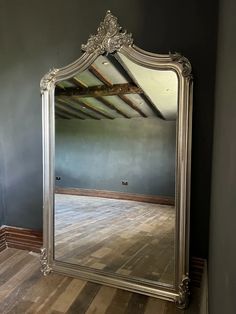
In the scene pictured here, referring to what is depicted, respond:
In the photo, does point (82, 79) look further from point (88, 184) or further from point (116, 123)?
point (88, 184)

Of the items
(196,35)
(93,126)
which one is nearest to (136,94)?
(93,126)

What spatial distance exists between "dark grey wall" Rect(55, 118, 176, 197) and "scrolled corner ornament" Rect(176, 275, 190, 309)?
1.84 ft

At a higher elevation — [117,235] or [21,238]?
[117,235]

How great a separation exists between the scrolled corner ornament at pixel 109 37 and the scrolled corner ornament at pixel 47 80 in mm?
353

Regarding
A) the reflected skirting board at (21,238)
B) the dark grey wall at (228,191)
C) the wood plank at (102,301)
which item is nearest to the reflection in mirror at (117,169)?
the wood plank at (102,301)

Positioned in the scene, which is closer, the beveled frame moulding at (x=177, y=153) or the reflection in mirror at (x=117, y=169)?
the beveled frame moulding at (x=177, y=153)

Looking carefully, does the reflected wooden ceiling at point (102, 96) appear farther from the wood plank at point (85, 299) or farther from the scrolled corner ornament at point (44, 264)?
the wood plank at point (85, 299)

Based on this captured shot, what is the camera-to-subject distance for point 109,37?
1.77m

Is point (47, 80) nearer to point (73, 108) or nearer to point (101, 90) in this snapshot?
point (73, 108)

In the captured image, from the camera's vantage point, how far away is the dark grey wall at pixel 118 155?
1738 millimetres

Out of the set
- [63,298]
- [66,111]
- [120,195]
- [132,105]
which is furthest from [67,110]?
[63,298]

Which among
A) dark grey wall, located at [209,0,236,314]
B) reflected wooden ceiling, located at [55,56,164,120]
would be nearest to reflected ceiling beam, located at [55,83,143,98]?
reflected wooden ceiling, located at [55,56,164,120]

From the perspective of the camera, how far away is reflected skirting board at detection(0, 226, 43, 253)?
88.4 inches

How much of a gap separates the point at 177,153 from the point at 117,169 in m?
0.49
